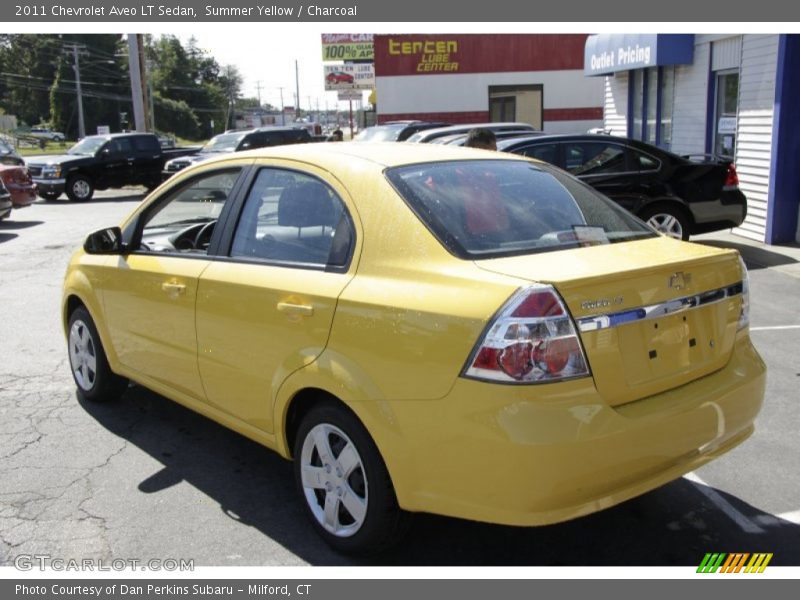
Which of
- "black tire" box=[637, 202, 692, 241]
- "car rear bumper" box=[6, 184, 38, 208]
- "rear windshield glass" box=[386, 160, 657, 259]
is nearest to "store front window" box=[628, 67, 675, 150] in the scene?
"black tire" box=[637, 202, 692, 241]

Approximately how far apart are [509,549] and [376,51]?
3310cm

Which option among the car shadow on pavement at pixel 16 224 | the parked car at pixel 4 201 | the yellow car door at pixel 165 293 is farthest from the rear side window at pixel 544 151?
the car shadow on pavement at pixel 16 224

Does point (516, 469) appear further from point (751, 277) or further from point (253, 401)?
point (751, 277)

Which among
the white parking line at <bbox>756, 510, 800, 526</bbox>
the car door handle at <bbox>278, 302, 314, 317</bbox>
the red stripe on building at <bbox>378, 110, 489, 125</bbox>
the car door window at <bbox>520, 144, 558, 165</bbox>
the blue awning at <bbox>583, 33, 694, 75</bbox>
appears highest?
the blue awning at <bbox>583, 33, 694, 75</bbox>

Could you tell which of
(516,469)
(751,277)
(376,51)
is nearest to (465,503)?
(516,469)

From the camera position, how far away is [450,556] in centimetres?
339

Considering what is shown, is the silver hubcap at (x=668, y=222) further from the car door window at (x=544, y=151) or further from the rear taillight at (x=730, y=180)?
the car door window at (x=544, y=151)

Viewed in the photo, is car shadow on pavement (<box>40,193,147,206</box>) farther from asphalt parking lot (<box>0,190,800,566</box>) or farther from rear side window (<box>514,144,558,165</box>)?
asphalt parking lot (<box>0,190,800,566</box>)

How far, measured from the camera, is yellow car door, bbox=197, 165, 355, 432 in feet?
11.0

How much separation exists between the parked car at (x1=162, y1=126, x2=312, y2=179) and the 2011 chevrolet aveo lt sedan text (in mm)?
18052

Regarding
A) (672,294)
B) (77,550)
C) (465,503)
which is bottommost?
(77,550)

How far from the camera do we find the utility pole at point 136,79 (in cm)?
2770

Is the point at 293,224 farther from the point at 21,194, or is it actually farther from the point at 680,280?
the point at 21,194

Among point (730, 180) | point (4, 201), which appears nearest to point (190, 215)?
point (730, 180)
